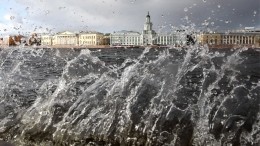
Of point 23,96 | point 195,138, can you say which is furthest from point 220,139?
point 23,96

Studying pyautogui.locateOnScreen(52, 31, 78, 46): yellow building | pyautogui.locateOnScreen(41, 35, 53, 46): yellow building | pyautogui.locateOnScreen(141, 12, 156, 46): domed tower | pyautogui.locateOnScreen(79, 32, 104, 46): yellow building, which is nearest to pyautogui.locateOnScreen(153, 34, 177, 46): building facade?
pyautogui.locateOnScreen(141, 12, 156, 46): domed tower

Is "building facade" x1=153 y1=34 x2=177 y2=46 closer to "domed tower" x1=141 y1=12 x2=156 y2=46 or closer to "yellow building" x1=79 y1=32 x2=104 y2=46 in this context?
"domed tower" x1=141 y1=12 x2=156 y2=46

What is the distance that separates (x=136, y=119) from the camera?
9.10 m

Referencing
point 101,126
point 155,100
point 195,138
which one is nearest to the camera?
point 195,138

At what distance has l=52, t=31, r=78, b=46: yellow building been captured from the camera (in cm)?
14475

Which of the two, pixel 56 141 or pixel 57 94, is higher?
pixel 57 94

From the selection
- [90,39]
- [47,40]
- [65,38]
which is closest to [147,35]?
[90,39]

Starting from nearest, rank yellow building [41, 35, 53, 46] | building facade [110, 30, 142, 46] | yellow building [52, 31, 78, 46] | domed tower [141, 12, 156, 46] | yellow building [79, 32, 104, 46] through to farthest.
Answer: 1. domed tower [141, 12, 156, 46]
2. yellow building [41, 35, 53, 46]
3. building facade [110, 30, 142, 46]
4. yellow building [52, 31, 78, 46]
5. yellow building [79, 32, 104, 46]

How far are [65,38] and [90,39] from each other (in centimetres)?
935

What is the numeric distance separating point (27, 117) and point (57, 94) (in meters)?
1.60

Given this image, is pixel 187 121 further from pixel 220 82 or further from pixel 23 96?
pixel 220 82

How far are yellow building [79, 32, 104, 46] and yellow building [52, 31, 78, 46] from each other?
7.29ft

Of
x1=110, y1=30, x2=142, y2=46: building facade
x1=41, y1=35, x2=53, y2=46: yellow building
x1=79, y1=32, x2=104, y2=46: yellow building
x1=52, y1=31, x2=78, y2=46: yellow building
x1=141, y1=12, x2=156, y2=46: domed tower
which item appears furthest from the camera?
x1=79, y1=32, x2=104, y2=46: yellow building

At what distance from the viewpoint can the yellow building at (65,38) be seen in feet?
475
